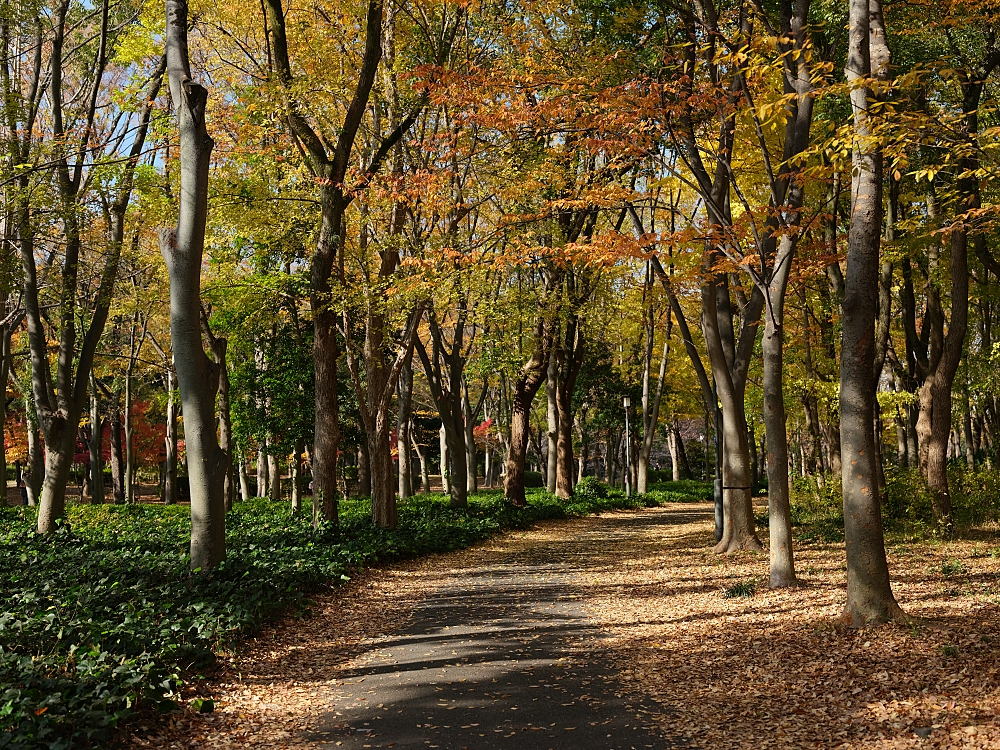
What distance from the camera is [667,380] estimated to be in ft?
110

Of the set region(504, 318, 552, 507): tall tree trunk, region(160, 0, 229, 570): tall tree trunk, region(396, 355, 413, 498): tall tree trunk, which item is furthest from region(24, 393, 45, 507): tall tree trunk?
region(160, 0, 229, 570): tall tree trunk

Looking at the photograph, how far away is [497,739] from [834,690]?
7.07 ft

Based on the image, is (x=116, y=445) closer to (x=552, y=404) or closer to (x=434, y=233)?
(x=552, y=404)

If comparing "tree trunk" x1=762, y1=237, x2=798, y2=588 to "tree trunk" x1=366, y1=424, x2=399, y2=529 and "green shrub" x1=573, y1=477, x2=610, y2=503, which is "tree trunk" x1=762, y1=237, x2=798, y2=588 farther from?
"green shrub" x1=573, y1=477, x2=610, y2=503

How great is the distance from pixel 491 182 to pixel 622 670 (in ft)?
34.7

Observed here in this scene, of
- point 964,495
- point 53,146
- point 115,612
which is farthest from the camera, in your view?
point 964,495

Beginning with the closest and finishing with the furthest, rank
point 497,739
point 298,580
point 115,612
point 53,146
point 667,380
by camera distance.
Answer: point 497,739 → point 115,612 → point 298,580 → point 53,146 → point 667,380

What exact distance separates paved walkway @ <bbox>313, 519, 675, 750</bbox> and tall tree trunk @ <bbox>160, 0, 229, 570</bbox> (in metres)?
2.37

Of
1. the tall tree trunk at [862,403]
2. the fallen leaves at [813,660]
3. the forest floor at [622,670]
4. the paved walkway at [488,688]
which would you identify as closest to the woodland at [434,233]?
the tall tree trunk at [862,403]

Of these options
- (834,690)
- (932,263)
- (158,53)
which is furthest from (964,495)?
(158,53)

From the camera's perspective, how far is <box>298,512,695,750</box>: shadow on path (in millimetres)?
4516

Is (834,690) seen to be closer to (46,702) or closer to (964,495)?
(46,702)

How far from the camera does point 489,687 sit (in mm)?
5484

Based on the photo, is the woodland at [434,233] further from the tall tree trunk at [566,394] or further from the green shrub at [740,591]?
the tall tree trunk at [566,394]
